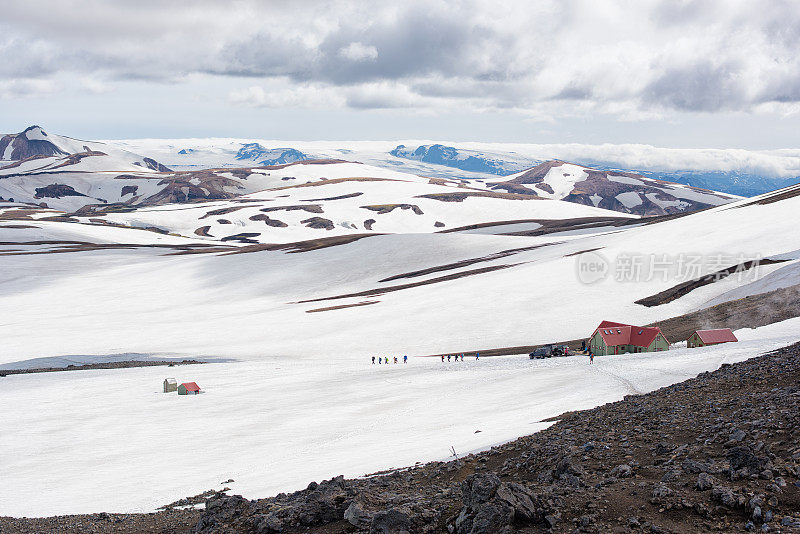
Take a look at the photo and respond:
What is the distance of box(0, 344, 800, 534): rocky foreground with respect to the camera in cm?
957

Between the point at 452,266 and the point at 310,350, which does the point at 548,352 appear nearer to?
the point at 310,350

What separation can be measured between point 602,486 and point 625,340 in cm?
3979

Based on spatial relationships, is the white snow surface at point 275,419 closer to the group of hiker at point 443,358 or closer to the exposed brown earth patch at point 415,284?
the group of hiker at point 443,358

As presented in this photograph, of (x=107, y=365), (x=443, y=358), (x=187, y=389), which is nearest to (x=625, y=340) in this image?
(x=443, y=358)

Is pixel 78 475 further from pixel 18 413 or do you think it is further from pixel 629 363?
pixel 629 363

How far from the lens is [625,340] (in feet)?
158

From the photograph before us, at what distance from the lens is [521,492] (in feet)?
34.3

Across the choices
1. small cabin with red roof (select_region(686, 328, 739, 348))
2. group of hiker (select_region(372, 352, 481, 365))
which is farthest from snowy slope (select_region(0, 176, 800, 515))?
small cabin with red roof (select_region(686, 328, 739, 348))

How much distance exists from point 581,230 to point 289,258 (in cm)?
7822

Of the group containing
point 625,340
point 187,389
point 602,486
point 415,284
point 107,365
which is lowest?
point 107,365

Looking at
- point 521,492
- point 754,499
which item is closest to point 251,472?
point 521,492

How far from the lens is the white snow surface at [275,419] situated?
77.7 feet

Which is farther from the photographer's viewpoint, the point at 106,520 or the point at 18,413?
the point at 18,413

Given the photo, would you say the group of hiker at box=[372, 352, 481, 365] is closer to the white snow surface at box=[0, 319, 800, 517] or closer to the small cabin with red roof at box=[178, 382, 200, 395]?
the white snow surface at box=[0, 319, 800, 517]
